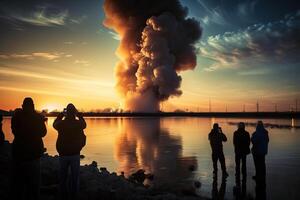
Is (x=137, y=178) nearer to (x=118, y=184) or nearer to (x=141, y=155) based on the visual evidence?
(x=118, y=184)

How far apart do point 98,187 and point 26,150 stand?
428 centimetres

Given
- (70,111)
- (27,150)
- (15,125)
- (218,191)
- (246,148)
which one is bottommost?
(218,191)

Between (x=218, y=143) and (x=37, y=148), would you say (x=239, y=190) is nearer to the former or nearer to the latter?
(x=218, y=143)

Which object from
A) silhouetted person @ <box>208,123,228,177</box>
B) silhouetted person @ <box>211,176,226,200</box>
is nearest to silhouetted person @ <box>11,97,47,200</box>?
silhouetted person @ <box>211,176,226,200</box>

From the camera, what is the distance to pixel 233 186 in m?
13.1

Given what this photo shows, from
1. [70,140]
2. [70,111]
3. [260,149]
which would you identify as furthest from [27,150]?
[260,149]

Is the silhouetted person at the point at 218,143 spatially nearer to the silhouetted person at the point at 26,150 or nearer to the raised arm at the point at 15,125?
the silhouetted person at the point at 26,150

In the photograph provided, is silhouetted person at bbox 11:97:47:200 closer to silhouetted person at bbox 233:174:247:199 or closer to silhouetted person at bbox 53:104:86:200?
silhouetted person at bbox 53:104:86:200

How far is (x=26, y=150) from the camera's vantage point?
24.6 ft

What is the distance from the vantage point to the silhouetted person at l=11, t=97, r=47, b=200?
24.5ft

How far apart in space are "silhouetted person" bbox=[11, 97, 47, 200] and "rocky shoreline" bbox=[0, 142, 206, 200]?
1926 mm

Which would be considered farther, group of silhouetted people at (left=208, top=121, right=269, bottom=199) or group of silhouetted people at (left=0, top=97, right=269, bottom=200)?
group of silhouetted people at (left=208, top=121, right=269, bottom=199)

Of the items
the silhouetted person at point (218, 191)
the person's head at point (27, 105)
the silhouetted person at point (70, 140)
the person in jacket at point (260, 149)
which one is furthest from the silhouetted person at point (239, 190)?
the person's head at point (27, 105)

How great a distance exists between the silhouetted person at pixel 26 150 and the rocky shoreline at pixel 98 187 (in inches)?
75.8
